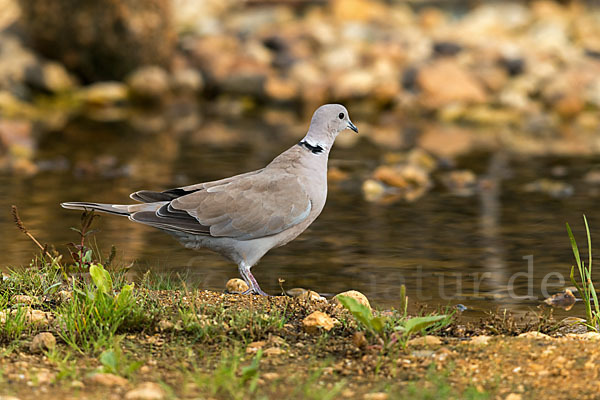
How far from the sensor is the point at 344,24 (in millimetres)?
17672

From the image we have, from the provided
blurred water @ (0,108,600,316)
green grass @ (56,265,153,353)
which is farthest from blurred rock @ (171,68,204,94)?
green grass @ (56,265,153,353)

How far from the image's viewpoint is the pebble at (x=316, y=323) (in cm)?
377

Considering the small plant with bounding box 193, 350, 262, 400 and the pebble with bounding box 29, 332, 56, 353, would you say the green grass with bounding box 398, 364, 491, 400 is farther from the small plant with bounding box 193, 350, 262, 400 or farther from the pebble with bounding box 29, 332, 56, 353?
the pebble with bounding box 29, 332, 56, 353

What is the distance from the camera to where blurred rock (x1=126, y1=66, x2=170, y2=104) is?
14258 millimetres

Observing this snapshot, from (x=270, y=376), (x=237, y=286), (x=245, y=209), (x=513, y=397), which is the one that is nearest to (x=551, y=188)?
(x=237, y=286)

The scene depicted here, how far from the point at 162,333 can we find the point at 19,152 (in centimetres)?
670

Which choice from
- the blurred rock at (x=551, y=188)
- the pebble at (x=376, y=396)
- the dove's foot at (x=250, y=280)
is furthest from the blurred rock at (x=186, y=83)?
the pebble at (x=376, y=396)

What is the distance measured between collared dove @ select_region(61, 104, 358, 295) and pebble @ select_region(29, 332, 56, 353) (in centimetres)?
114

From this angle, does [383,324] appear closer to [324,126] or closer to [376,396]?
[376,396]

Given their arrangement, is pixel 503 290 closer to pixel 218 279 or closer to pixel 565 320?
pixel 565 320

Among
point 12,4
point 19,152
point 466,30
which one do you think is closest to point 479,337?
point 19,152

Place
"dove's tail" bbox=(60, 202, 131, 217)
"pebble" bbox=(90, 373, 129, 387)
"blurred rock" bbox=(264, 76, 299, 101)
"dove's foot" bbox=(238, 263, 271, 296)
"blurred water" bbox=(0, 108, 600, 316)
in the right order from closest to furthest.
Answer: "pebble" bbox=(90, 373, 129, 387)
"dove's tail" bbox=(60, 202, 131, 217)
"dove's foot" bbox=(238, 263, 271, 296)
"blurred water" bbox=(0, 108, 600, 316)
"blurred rock" bbox=(264, 76, 299, 101)

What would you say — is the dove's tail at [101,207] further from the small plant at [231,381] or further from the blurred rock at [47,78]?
the blurred rock at [47,78]

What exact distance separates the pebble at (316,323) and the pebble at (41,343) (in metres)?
1.00
